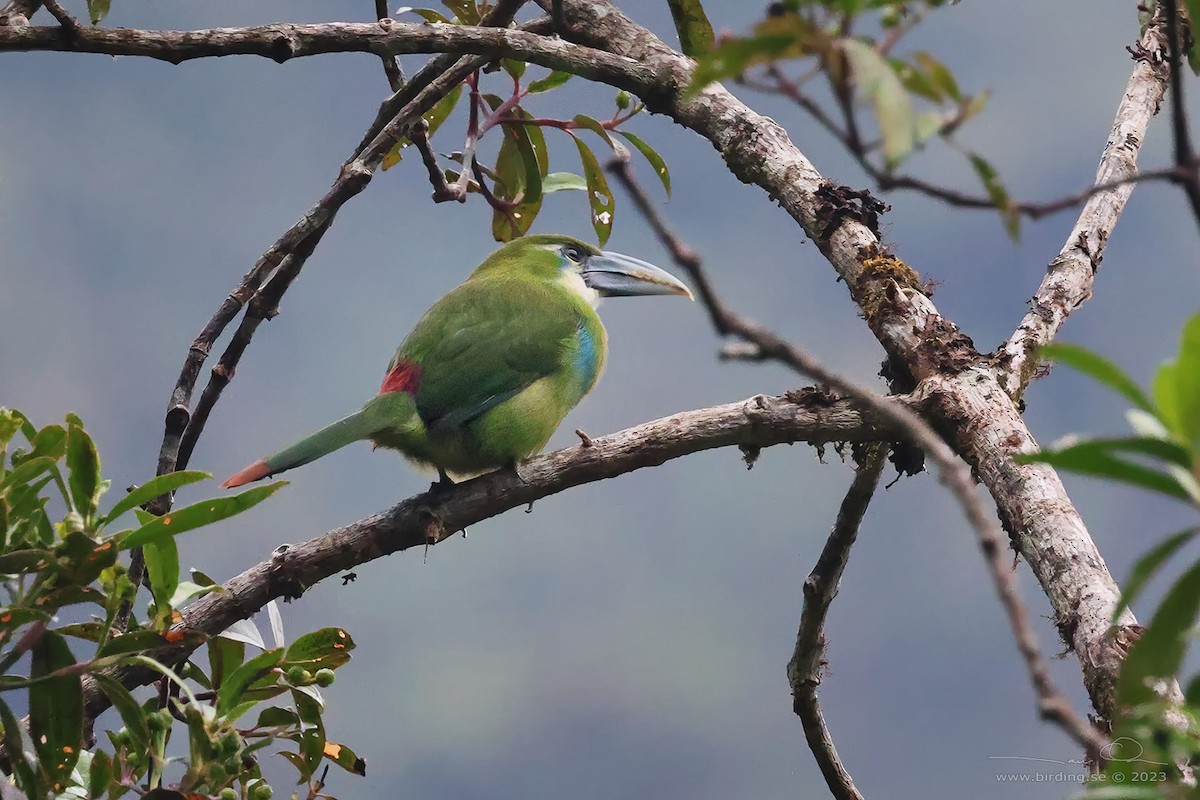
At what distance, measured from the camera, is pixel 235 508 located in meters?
2.00

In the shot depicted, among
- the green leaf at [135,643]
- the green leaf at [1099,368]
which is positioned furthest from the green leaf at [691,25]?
the green leaf at [1099,368]

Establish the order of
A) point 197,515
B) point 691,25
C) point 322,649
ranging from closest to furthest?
point 197,515
point 322,649
point 691,25

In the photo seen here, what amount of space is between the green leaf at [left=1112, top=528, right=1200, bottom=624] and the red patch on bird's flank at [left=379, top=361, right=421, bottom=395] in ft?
9.21

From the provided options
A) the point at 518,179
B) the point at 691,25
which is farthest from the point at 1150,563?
the point at 518,179

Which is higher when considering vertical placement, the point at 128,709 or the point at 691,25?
the point at 691,25

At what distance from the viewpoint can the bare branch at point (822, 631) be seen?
317 cm

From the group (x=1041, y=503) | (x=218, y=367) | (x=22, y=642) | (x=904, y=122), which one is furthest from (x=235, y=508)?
(x=1041, y=503)

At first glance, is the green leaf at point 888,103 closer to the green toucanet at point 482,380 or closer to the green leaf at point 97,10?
the green toucanet at point 482,380

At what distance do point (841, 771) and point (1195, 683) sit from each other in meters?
2.27

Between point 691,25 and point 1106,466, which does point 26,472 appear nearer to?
point 1106,466

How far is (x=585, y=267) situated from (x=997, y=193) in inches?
137

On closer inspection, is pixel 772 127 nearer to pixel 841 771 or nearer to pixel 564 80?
pixel 564 80

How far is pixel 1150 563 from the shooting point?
3.44 feet

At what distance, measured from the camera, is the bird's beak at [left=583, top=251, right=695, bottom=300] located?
451 centimetres
